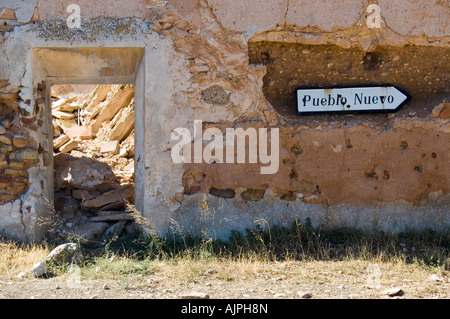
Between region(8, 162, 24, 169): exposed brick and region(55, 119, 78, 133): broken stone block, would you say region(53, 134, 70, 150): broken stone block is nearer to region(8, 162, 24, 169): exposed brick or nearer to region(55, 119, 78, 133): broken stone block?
region(55, 119, 78, 133): broken stone block

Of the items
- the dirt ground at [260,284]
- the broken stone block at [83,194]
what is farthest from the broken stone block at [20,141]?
the dirt ground at [260,284]

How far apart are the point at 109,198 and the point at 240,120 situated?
2.06 meters

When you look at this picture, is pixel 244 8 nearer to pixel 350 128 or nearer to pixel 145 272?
pixel 350 128

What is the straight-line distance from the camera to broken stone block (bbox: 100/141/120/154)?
27.7ft

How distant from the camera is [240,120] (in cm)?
621

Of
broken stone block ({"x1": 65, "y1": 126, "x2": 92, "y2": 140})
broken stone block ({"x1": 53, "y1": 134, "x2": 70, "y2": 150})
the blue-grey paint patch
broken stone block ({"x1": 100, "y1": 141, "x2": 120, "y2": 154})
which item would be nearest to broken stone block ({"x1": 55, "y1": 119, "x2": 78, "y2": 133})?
broken stone block ({"x1": 65, "y1": 126, "x2": 92, "y2": 140})

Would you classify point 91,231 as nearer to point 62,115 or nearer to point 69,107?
point 62,115

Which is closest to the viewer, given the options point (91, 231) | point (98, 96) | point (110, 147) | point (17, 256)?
point (17, 256)

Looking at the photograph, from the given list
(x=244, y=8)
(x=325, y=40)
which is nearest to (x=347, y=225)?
(x=325, y=40)

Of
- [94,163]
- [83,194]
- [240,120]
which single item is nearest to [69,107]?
[94,163]

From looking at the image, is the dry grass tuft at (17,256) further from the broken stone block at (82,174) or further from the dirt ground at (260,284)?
the broken stone block at (82,174)

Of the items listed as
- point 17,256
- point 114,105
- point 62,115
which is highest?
point 114,105

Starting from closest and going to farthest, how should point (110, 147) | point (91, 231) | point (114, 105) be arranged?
point (91, 231), point (110, 147), point (114, 105)

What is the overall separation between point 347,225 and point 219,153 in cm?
157
